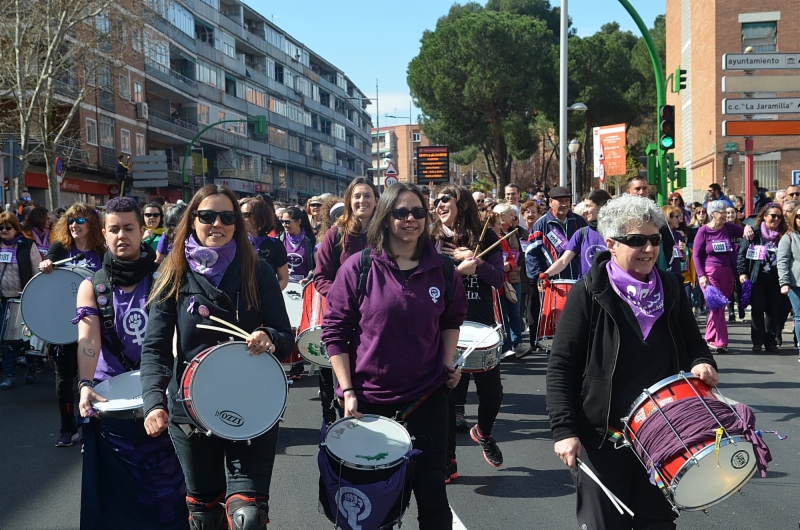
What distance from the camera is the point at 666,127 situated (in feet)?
51.9

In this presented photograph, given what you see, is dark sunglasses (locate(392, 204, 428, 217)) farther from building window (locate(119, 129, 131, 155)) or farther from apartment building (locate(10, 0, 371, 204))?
building window (locate(119, 129, 131, 155))

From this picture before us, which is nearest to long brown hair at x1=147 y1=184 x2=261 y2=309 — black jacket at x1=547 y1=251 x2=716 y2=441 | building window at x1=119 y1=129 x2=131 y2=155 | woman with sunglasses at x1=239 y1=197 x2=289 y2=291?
black jacket at x1=547 y1=251 x2=716 y2=441

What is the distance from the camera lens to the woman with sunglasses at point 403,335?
151 inches

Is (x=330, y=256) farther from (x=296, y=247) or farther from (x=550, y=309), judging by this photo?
(x=296, y=247)

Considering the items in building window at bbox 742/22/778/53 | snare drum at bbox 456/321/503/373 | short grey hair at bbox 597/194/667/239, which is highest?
building window at bbox 742/22/778/53

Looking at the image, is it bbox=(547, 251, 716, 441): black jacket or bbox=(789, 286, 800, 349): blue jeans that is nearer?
bbox=(547, 251, 716, 441): black jacket

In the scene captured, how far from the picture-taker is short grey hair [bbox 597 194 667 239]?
3420 mm

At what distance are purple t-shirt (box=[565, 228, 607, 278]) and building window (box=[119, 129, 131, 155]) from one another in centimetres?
4284

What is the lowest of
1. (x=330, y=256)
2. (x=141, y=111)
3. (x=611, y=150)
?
(x=330, y=256)

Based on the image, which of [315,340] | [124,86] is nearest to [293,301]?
[315,340]

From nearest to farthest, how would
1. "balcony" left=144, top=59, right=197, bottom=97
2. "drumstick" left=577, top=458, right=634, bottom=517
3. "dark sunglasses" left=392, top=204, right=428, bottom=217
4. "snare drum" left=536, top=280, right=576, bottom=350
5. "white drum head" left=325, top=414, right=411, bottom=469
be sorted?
"drumstick" left=577, top=458, right=634, bottom=517, "white drum head" left=325, top=414, right=411, bottom=469, "dark sunglasses" left=392, top=204, right=428, bottom=217, "snare drum" left=536, top=280, right=576, bottom=350, "balcony" left=144, top=59, right=197, bottom=97

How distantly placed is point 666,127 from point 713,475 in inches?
542

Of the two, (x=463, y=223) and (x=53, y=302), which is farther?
(x=53, y=302)

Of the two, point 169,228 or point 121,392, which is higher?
point 169,228
